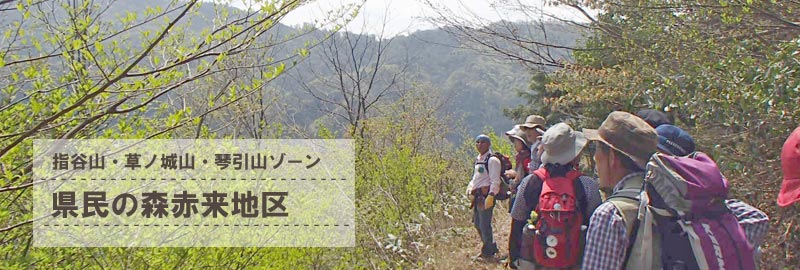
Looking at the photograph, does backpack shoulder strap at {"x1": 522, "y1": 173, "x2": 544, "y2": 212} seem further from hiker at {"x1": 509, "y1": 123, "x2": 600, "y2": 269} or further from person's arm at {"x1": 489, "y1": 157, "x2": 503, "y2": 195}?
person's arm at {"x1": 489, "y1": 157, "x2": 503, "y2": 195}

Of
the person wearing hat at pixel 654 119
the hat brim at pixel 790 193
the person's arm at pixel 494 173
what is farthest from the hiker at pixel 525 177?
the hat brim at pixel 790 193

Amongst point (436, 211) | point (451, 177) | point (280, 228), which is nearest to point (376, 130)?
point (451, 177)

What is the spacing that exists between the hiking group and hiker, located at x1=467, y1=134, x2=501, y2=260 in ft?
7.22

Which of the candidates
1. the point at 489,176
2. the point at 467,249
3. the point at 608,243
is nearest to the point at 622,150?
the point at 608,243

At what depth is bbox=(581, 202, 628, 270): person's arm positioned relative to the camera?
1807mm

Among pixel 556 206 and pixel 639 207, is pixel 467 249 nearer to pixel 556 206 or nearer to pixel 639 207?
pixel 556 206

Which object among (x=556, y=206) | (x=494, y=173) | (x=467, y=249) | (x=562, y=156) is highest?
(x=562, y=156)

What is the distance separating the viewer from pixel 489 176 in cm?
520

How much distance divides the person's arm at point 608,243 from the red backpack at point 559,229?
82 centimetres

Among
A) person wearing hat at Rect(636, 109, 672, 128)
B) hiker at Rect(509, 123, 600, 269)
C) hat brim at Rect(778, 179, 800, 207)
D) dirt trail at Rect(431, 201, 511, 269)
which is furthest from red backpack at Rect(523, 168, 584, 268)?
dirt trail at Rect(431, 201, 511, 269)

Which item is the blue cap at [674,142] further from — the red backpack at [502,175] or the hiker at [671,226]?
the red backpack at [502,175]

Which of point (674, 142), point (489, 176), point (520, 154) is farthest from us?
point (489, 176)

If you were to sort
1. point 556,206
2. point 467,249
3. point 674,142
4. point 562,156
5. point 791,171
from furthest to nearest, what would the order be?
point 467,249 → point 562,156 → point 556,206 → point 674,142 → point 791,171

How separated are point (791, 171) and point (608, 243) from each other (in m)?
0.60
